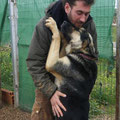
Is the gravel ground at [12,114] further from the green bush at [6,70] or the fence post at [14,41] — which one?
the green bush at [6,70]

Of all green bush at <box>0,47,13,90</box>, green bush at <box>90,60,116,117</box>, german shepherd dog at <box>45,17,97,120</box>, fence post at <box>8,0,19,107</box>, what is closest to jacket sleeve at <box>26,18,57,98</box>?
german shepherd dog at <box>45,17,97,120</box>

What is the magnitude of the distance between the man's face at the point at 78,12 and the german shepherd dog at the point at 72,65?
0.28 ft

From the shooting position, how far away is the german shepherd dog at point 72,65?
2.89 metres

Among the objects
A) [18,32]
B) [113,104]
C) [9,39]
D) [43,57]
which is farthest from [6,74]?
[43,57]

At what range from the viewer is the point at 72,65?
2908 mm

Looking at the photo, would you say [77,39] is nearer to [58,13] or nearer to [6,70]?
[58,13]

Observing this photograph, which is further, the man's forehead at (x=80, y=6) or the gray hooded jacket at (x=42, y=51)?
the gray hooded jacket at (x=42, y=51)

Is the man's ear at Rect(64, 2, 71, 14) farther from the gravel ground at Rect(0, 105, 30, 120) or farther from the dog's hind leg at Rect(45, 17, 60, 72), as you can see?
the gravel ground at Rect(0, 105, 30, 120)

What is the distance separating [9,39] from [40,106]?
252 centimetres

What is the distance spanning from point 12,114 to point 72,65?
2.90m

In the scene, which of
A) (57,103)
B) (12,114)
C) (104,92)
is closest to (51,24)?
(57,103)

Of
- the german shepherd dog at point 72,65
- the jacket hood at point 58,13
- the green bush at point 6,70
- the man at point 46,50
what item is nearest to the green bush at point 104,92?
the german shepherd dog at point 72,65

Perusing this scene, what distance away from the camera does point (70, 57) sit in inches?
115

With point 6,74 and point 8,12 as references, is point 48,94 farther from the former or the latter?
point 6,74
